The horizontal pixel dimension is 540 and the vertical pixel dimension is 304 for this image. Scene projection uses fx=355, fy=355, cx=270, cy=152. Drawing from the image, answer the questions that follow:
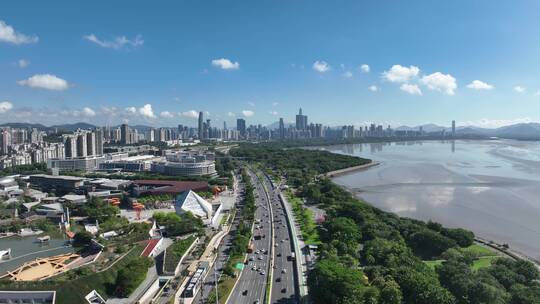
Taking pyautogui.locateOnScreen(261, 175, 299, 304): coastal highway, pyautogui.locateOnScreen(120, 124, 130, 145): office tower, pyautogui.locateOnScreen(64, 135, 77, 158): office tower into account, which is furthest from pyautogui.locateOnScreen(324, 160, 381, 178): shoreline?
pyautogui.locateOnScreen(120, 124, 130, 145): office tower

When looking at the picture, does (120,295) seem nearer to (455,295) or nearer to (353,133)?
(455,295)

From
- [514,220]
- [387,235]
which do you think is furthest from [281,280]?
[514,220]

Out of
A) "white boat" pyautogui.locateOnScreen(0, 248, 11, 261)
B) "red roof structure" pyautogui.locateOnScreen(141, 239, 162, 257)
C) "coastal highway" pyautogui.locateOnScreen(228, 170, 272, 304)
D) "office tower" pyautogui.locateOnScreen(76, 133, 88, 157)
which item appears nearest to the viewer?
"coastal highway" pyautogui.locateOnScreen(228, 170, 272, 304)

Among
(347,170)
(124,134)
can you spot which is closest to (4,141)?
(124,134)

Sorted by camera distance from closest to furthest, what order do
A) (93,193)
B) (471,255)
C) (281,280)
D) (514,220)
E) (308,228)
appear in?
(281,280) < (471,255) < (308,228) < (514,220) < (93,193)

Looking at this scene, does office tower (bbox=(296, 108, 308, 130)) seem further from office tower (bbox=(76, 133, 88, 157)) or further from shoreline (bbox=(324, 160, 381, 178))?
office tower (bbox=(76, 133, 88, 157))

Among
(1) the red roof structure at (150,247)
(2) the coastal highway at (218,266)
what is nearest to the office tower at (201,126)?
(2) the coastal highway at (218,266)

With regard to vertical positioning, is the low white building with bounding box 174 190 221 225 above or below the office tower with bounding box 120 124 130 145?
below

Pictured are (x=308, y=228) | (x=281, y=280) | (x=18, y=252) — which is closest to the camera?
(x=281, y=280)
